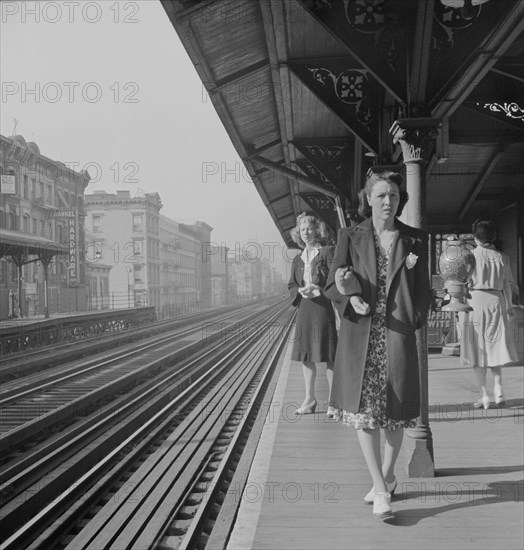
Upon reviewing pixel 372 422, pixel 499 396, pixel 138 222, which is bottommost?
pixel 499 396

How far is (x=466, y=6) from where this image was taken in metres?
3.93

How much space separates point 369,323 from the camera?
3.38 m

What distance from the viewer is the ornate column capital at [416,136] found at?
13.6 ft

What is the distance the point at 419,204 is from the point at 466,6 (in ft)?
4.17

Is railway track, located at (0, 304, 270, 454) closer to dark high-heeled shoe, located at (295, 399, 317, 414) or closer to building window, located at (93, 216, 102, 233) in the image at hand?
dark high-heeled shoe, located at (295, 399, 317, 414)

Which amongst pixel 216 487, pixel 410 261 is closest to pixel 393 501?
pixel 410 261

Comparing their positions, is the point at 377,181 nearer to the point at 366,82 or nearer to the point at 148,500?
the point at 366,82

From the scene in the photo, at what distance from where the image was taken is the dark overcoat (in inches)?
132

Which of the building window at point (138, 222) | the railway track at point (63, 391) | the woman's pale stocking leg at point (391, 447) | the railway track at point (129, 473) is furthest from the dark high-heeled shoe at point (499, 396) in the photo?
the building window at point (138, 222)

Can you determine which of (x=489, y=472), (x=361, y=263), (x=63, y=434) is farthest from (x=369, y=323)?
→ (x=63, y=434)

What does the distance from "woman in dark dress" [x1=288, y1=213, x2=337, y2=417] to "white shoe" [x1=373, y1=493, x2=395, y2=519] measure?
102 inches

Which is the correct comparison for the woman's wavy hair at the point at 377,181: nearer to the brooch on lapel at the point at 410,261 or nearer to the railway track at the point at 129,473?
the brooch on lapel at the point at 410,261

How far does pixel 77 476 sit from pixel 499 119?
590 cm

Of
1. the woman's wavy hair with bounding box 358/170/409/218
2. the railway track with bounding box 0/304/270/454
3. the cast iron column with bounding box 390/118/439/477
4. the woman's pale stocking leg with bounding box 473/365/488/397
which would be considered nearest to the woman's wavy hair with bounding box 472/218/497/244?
the woman's pale stocking leg with bounding box 473/365/488/397
